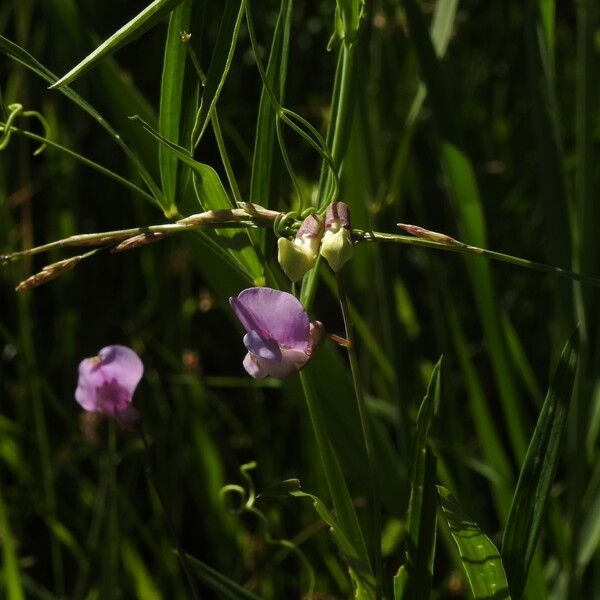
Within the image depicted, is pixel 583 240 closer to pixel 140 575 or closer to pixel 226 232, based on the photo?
pixel 226 232

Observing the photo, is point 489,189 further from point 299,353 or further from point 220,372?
point 299,353

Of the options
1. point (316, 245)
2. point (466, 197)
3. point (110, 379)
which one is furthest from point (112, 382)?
point (466, 197)

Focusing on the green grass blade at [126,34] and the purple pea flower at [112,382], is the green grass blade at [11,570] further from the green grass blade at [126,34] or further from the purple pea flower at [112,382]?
the green grass blade at [126,34]

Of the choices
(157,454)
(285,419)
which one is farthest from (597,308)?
(157,454)

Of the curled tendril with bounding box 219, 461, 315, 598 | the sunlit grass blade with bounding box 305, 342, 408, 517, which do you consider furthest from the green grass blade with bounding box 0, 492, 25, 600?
the sunlit grass blade with bounding box 305, 342, 408, 517

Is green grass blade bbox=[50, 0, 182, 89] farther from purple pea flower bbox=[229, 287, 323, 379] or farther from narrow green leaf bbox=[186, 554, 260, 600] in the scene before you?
narrow green leaf bbox=[186, 554, 260, 600]
